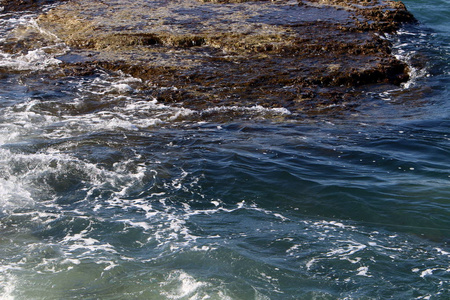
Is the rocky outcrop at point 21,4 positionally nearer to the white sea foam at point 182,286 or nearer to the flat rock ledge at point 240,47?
the flat rock ledge at point 240,47

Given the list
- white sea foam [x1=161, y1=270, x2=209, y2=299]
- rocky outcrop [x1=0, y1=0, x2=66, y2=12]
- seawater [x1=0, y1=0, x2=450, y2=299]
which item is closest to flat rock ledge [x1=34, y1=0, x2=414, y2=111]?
seawater [x1=0, y1=0, x2=450, y2=299]

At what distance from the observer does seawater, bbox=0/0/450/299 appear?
18.0ft

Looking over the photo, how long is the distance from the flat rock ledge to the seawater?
1.92ft

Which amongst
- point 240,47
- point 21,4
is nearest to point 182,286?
point 240,47

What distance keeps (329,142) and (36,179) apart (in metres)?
4.53

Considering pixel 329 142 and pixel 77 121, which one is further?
pixel 77 121

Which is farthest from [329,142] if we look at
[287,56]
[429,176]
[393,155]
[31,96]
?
[31,96]

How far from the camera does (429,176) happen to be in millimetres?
7660

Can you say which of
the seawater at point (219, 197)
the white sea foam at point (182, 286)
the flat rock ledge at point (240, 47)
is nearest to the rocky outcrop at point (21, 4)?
the flat rock ledge at point (240, 47)

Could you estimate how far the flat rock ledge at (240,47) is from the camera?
420 inches

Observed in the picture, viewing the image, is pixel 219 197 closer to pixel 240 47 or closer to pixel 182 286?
pixel 182 286

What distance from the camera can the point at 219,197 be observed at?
722cm

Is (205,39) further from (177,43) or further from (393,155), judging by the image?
(393,155)

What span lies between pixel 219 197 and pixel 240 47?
5978 mm
